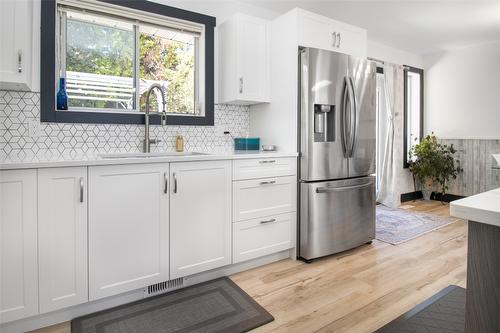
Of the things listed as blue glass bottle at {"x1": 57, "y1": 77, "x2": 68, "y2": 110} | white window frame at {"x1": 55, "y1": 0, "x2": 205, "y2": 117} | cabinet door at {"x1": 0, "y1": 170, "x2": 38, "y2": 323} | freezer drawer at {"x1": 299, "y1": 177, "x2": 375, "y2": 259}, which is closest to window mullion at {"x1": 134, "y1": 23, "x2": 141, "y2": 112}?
white window frame at {"x1": 55, "y1": 0, "x2": 205, "y2": 117}

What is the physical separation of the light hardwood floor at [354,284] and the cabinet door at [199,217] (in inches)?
13.6

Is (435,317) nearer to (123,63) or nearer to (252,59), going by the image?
(252,59)

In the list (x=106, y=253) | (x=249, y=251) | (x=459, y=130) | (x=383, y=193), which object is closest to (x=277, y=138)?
(x=249, y=251)

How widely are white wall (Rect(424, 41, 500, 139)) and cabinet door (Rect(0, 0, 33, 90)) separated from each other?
5.60m

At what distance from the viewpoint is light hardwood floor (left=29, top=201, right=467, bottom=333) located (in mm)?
1805

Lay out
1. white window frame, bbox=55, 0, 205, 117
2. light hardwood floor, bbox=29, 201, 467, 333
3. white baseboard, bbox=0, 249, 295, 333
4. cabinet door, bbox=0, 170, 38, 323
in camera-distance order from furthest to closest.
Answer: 1. white window frame, bbox=55, 0, 205, 117
2. light hardwood floor, bbox=29, 201, 467, 333
3. white baseboard, bbox=0, 249, 295, 333
4. cabinet door, bbox=0, 170, 38, 323

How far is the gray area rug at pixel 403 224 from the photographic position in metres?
3.35

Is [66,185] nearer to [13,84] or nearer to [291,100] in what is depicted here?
[13,84]

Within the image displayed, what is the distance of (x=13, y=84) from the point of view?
1918 millimetres

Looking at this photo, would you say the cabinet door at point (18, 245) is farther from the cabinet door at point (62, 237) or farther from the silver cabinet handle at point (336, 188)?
the silver cabinet handle at point (336, 188)

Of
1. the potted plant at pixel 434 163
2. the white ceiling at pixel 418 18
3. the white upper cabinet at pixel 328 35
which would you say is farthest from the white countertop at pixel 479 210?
the potted plant at pixel 434 163

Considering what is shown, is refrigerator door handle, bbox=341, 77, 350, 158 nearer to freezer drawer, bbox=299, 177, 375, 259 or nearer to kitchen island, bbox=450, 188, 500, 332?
freezer drawer, bbox=299, 177, 375, 259

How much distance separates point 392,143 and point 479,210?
4.40 metres

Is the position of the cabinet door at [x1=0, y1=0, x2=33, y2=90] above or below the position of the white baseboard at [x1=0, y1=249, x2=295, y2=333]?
above
